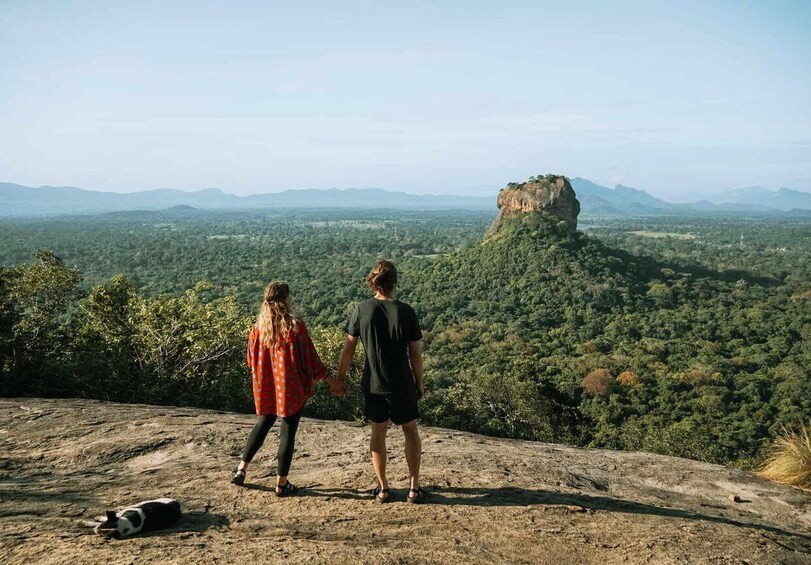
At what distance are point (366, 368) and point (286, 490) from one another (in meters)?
1.29

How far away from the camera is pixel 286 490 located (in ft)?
15.0

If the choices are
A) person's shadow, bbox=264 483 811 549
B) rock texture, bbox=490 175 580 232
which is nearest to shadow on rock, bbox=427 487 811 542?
person's shadow, bbox=264 483 811 549

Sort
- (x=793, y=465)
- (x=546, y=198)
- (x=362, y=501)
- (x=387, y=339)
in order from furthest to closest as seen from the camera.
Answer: (x=546, y=198) → (x=793, y=465) → (x=362, y=501) → (x=387, y=339)

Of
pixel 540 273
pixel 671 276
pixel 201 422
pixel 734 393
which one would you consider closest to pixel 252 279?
pixel 540 273

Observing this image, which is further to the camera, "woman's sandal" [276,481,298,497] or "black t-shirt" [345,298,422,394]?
"woman's sandal" [276,481,298,497]

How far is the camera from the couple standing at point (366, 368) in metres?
4.17

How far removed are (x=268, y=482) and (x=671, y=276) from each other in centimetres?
5775

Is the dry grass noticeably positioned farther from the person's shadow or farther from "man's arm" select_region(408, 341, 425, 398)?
"man's arm" select_region(408, 341, 425, 398)

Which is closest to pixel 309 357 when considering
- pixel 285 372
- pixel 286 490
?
pixel 285 372

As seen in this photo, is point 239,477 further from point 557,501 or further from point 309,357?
point 557,501

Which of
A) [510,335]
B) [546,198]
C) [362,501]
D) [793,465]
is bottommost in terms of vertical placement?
[510,335]

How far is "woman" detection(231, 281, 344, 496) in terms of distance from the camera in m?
4.38

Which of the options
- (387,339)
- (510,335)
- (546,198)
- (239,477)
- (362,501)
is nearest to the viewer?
(387,339)

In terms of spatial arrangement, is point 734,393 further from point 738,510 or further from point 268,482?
point 268,482
